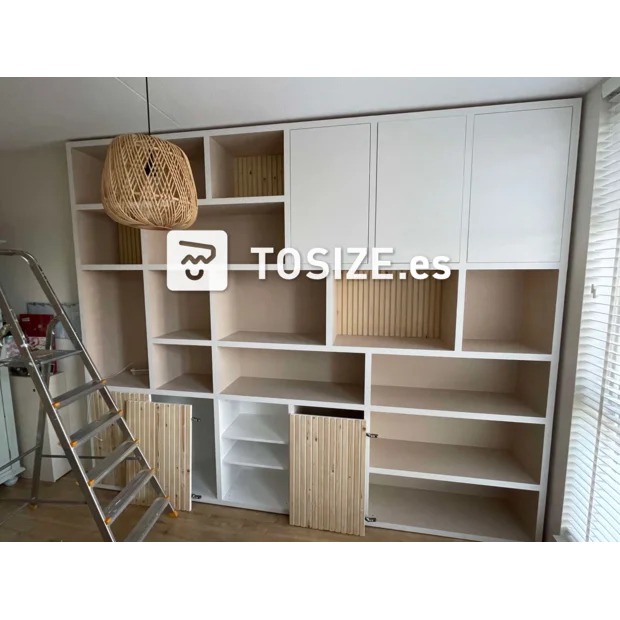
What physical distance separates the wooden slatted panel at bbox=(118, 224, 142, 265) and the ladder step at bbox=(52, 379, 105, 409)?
3.41 feet

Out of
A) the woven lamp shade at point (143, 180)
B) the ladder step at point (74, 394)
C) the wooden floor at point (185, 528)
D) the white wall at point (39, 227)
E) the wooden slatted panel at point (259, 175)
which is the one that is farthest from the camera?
the white wall at point (39, 227)

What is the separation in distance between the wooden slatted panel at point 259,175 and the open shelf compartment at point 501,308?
4.74 feet

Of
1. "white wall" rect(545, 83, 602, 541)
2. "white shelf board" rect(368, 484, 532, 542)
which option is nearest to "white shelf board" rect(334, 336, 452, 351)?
"white wall" rect(545, 83, 602, 541)

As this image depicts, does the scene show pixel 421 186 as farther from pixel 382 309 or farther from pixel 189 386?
pixel 189 386

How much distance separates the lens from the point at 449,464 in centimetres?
200

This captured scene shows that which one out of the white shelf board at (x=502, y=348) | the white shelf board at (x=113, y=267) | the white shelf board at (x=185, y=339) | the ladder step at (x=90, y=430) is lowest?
the ladder step at (x=90, y=430)

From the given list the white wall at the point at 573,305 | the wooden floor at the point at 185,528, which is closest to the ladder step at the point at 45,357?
the wooden floor at the point at 185,528

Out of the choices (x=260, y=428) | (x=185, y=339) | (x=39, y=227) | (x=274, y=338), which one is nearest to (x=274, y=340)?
(x=274, y=338)

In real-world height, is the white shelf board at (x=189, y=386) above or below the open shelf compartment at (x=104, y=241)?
below

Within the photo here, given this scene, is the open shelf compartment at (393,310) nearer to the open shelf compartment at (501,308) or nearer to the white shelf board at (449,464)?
the open shelf compartment at (501,308)

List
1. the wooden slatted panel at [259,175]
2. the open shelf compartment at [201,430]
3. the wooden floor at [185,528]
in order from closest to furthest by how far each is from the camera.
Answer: the wooden floor at [185,528]
the wooden slatted panel at [259,175]
the open shelf compartment at [201,430]

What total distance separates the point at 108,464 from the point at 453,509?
6.92ft

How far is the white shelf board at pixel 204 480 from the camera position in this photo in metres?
2.22
